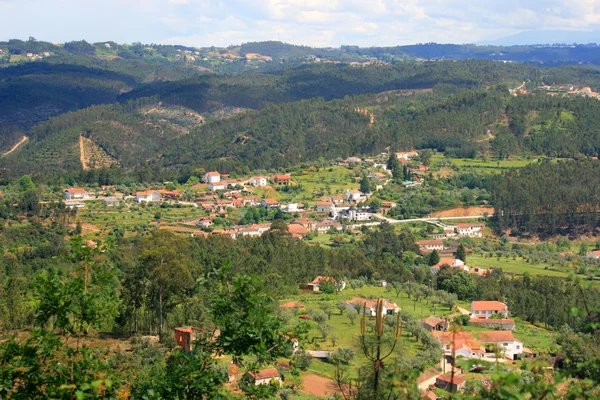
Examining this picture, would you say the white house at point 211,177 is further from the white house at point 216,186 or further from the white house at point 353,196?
the white house at point 353,196

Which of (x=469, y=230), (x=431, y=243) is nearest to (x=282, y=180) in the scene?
(x=469, y=230)

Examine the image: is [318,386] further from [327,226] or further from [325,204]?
[325,204]

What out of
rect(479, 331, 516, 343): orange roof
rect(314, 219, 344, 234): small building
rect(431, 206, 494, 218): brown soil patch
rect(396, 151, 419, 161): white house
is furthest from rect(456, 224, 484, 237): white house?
rect(479, 331, 516, 343): orange roof

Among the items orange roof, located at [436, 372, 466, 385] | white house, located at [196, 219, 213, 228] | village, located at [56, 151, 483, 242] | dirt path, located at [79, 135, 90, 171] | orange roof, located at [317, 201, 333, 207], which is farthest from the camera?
dirt path, located at [79, 135, 90, 171]

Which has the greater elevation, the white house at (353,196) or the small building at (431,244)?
the white house at (353,196)

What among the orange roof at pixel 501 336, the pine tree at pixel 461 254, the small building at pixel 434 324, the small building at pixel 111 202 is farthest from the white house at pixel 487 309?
the small building at pixel 111 202

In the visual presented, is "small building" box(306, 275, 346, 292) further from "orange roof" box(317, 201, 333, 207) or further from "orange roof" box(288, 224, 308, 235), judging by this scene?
"orange roof" box(317, 201, 333, 207)
